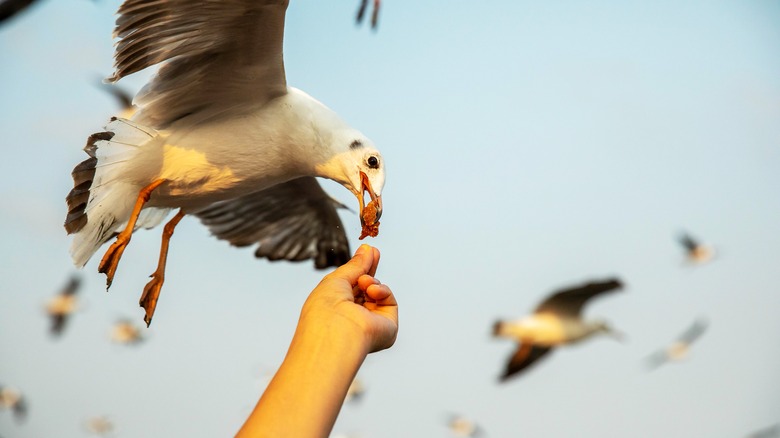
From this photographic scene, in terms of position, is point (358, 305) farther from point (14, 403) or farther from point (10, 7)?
point (14, 403)

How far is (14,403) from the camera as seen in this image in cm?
340

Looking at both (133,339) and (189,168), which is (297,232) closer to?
(189,168)

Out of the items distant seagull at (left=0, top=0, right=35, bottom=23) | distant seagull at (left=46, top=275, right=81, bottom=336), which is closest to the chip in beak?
distant seagull at (left=0, top=0, right=35, bottom=23)

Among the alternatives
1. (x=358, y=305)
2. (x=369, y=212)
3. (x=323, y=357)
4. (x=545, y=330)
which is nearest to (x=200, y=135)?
(x=369, y=212)

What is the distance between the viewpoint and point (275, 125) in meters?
1.52

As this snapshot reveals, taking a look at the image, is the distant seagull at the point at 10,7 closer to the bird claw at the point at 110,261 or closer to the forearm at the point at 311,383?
the bird claw at the point at 110,261

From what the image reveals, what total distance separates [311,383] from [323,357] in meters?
0.04

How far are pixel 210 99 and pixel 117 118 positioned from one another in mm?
176

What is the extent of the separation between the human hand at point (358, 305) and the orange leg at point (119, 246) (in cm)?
72

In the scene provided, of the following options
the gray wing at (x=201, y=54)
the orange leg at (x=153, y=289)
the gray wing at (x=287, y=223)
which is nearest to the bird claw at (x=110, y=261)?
the orange leg at (x=153, y=289)

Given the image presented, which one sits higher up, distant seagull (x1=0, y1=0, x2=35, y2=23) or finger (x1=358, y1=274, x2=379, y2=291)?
distant seagull (x1=0, y1=0, x2=35, y2=23)

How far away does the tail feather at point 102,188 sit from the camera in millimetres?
1477

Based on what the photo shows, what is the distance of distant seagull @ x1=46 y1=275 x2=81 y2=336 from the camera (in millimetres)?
3180

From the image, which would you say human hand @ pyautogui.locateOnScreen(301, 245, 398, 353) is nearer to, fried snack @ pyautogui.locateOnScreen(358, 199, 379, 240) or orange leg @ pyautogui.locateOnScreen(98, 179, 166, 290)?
fried snack @ pyautogui.locateOnScreen(358, 199, 379, 240)
